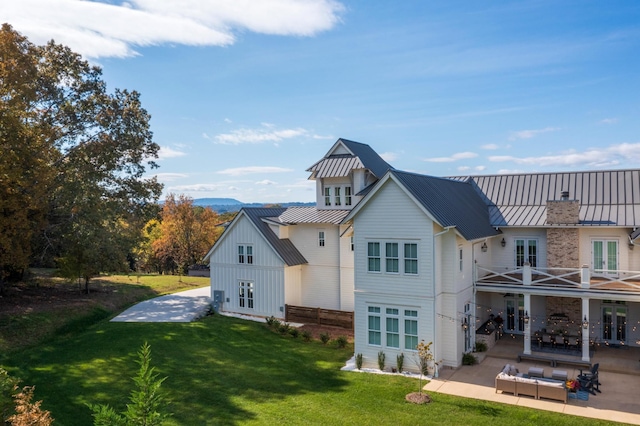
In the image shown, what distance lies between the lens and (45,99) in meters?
28.9

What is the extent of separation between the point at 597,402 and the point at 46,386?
18.9 m

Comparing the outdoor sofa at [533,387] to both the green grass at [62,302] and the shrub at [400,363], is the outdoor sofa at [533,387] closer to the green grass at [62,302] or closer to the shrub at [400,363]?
the shrub at [400,363]

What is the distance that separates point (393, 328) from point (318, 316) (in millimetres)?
7447

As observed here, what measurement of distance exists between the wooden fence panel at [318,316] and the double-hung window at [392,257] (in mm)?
6540

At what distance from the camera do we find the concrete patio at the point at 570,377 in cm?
1458

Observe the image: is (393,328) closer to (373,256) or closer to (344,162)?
(373,256)

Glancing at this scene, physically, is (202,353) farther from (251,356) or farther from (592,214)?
(592,214)

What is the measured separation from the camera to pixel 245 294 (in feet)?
91.5

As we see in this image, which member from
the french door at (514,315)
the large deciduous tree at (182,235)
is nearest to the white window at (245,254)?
the french door at (514,315)

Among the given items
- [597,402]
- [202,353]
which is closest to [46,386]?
[202,353]

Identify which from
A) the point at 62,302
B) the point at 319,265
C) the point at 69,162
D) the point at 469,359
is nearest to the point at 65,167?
the point at 69,162

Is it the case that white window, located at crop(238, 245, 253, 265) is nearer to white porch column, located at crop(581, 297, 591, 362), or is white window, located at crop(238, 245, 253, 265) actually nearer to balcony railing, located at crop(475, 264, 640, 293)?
balcony railing, located at crop(475, 264, 640, 293)

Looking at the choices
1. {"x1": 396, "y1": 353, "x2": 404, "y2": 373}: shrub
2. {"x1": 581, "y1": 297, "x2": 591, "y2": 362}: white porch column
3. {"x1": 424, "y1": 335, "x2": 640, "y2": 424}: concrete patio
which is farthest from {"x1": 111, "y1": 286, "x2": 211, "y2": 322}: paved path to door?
{"x1": 581, "y1": 297, "x2": 591, "y2": 362}: white porch column

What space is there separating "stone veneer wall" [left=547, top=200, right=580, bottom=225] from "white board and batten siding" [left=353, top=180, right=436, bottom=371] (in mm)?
7553
